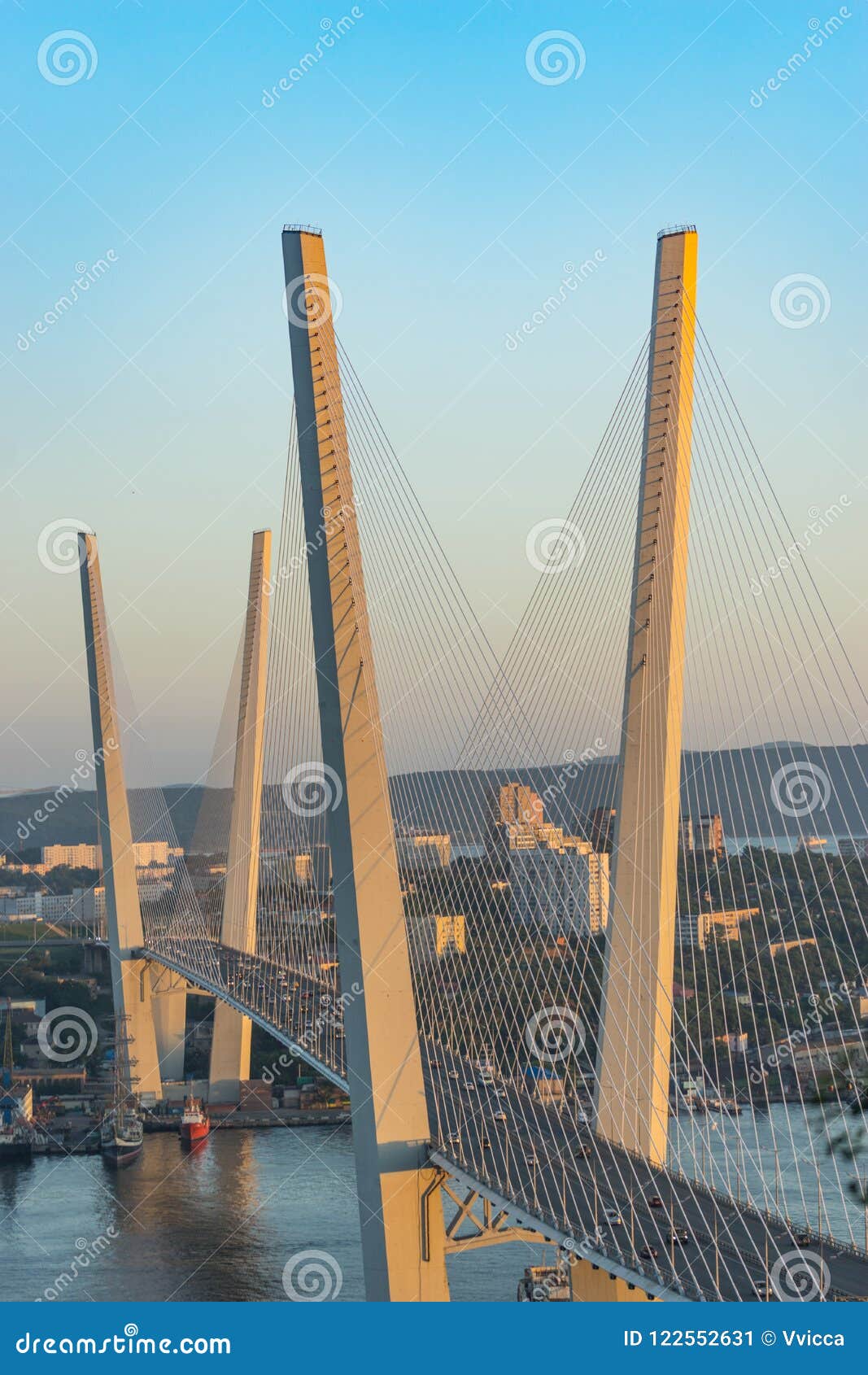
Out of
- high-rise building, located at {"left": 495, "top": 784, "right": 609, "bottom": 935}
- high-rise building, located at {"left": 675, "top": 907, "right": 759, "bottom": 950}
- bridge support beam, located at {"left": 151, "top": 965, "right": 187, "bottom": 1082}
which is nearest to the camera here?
high-rise building, located at {"left": 495, "top": 784, "right": 609, "bottom": 935}

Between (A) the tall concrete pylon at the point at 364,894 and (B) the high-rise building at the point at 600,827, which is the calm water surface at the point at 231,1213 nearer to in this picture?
(B) the high-rise building at the point at 600,827

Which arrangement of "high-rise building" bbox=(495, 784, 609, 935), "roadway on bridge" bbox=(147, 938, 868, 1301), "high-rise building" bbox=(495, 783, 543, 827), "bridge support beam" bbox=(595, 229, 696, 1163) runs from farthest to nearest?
"high-rise building" bbox=(495, 783, 543, 827) → "high-rise building" bbox=(495, 784, 609, 935) → "bridge support beam" bbox=(595, 229, 696, 1163) → "roadway on bridge" bbox=(147, 938, 868, 1301)

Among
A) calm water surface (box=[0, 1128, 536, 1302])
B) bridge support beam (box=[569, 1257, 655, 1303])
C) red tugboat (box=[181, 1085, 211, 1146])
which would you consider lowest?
calm water surface (box=[0, 1128, 536, 1302])

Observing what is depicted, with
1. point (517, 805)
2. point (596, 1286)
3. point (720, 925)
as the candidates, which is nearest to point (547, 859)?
point (517, 805)

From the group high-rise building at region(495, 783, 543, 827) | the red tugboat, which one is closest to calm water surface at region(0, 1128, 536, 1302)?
the red tugboat

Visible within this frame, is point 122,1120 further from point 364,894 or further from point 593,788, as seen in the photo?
point 364,894

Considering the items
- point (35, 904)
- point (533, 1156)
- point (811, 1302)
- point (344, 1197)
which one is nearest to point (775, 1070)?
point (344, 1197)

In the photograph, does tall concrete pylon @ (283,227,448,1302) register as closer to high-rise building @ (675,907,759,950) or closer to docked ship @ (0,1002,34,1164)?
high-rise building @ (675,907,759,950)
